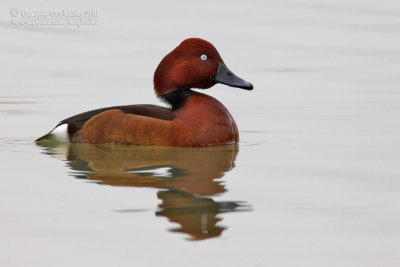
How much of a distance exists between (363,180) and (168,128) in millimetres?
2222

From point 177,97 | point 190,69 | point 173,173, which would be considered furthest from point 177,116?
point 173,173

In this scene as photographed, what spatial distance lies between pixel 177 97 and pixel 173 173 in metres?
1.99

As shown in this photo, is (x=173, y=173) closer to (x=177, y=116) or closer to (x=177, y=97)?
(x=177, y=116)

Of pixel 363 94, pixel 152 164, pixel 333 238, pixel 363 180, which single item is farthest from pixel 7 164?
pixel 363 94

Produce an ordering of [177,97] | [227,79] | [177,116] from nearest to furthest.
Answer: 1. [177,116]
2. [177,97]
3. [227,79]

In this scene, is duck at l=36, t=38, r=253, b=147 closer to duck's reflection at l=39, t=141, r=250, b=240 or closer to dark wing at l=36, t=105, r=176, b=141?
dark wing at l=36, t=105, r=176, b=141

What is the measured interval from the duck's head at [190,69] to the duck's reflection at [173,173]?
0.77 metres

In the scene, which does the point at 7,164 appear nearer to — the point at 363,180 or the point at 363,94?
the point at 363,180

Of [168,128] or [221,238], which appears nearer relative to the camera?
[221,238]

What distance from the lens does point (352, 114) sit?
10.6 metres

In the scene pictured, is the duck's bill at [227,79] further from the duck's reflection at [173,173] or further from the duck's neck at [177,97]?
the duck's reflection at [173,173]

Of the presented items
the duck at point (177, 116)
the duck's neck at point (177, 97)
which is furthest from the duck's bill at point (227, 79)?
the duck's neck at point (177, 97)

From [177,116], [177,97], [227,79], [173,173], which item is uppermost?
[227,79]

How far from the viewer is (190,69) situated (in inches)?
346
